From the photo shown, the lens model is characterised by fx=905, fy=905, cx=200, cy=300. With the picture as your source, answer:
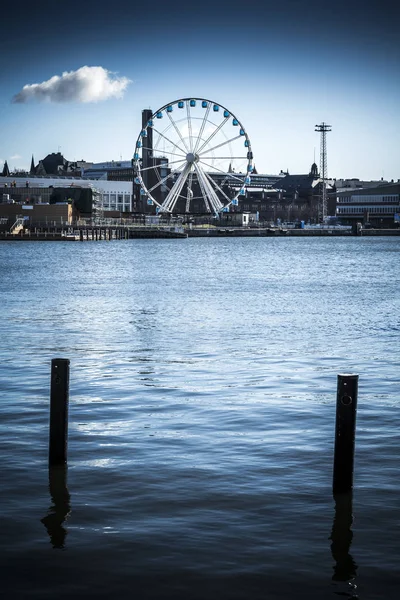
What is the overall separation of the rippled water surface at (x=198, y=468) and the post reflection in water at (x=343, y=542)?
0.03 metres

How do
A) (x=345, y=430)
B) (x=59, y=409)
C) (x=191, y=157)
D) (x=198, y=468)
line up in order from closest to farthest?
(x=345, y=430)
(x=59, y=409)
(x=198, y=468)
(x=191, y=157)

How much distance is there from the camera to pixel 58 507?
12.5 m

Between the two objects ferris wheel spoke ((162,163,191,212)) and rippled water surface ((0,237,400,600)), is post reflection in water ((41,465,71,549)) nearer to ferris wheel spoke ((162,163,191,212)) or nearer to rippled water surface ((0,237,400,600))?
rippled water surface ((0,237,400,600))

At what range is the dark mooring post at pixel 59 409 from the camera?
41.6 ft

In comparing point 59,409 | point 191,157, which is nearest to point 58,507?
point 59,409

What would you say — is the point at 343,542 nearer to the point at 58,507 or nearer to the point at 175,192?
the point at 58,507

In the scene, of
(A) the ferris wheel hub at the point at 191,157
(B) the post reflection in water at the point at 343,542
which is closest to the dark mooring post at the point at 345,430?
(B) the post reflection in water at the point at 343,542

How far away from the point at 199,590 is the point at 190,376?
1372 centimetres

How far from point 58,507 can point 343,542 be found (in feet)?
12.9

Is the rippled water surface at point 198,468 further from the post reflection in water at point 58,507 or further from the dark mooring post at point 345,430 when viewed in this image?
the dark mooring post at point 345,430

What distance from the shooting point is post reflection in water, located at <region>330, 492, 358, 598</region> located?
1026 centimetres

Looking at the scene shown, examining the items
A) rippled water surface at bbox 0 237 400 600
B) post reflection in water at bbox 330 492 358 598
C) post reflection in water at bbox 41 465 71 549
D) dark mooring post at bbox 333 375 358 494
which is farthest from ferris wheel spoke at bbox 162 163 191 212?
post reflection in water at bbox 330 492 358 598

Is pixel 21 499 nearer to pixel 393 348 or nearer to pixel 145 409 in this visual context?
pixel 145 409

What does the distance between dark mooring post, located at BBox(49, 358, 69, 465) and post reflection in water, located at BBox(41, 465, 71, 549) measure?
8.4 inches
